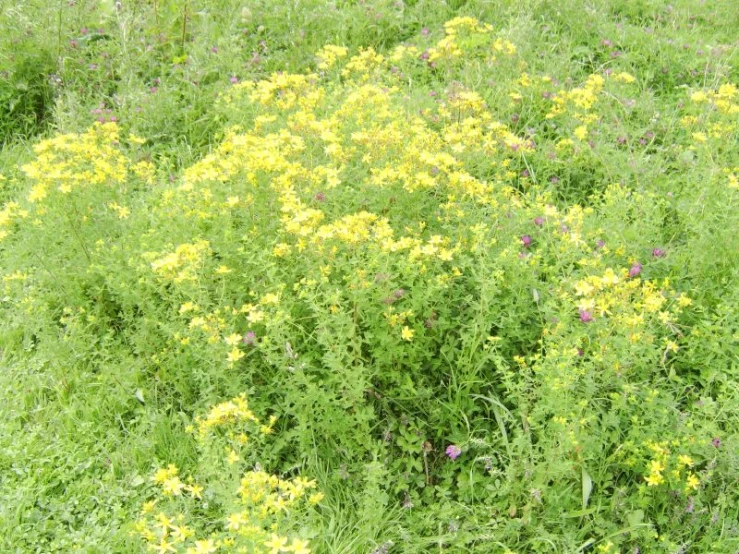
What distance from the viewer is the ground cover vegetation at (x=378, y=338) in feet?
7.78

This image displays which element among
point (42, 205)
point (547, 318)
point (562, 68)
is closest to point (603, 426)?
point (547, 318)

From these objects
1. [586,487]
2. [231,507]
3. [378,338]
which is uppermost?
[378,338]

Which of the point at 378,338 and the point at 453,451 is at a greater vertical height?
the point at 378,338

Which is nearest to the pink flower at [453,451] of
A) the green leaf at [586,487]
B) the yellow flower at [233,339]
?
the green leaf at [586,487]

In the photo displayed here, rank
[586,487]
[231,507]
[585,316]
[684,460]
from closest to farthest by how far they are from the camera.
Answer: [231,507]
[684,460]
[586,487]
[585,316]

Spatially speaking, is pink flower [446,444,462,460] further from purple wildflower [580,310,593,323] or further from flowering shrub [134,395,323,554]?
purple wildflower [580,310,593,323]

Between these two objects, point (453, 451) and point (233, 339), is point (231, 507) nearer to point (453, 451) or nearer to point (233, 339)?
point (233, 339)

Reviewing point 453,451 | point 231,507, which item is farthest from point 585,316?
point 231,507

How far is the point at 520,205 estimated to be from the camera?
311cm

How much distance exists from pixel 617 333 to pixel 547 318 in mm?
304

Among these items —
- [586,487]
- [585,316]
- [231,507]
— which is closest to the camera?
[231,507]

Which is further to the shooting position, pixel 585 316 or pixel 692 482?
pixel 585 316

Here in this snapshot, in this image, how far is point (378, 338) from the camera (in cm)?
257

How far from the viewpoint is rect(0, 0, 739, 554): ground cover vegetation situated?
237cm
